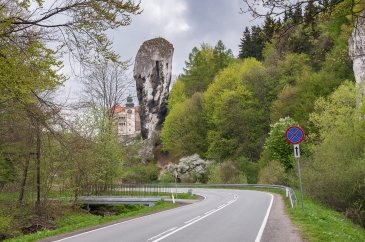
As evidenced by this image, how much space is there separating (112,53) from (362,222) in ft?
65.8

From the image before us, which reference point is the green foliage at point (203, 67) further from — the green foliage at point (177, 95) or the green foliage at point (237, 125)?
the green foliage at point (237, 125)

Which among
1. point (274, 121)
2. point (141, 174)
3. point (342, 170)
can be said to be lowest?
point (342, 170)

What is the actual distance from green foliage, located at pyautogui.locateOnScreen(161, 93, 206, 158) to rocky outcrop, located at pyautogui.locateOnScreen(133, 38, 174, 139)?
334 inches

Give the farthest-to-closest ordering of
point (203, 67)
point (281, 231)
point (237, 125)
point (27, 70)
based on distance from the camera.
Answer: point (203, 67) < point (237, 125) < point (281, 231) < point (27, 70)

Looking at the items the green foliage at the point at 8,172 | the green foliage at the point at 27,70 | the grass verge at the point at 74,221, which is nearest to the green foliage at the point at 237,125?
the grass verge at the point at 74,221

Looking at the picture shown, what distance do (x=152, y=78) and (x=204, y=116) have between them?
41.4 feet

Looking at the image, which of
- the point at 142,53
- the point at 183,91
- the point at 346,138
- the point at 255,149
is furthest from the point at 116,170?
the point at 183,91

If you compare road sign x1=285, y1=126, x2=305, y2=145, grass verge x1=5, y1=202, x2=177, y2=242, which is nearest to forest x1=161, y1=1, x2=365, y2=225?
road sign x1=285, y1=126, x2=305, y2=145

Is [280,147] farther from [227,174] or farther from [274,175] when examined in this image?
[227,174]

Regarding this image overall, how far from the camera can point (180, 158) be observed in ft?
230

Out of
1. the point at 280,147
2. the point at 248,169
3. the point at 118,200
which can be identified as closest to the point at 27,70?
the point at 118,200

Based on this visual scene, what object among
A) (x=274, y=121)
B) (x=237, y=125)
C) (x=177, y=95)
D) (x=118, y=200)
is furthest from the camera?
(x=177, y=95)

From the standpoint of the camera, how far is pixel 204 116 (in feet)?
235

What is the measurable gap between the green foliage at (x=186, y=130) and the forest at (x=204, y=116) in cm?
17
